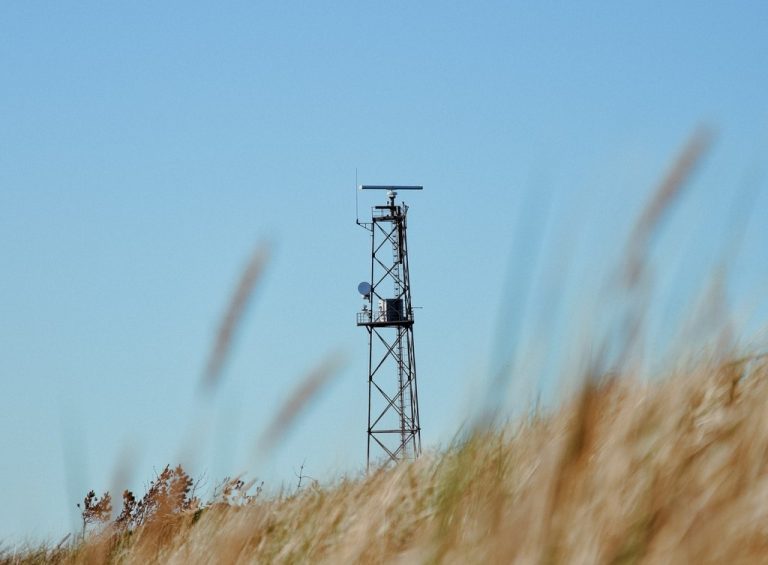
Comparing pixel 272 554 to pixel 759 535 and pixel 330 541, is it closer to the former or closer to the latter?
pixel 330 541

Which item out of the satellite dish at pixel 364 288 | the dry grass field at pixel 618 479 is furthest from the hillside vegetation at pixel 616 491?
the satellite dish at pixel 364 288

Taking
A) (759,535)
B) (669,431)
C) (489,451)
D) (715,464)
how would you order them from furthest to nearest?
(489,451) < (669,431) < (715,464) < (759,535)

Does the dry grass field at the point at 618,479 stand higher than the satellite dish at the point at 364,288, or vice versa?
the satellite dish at the point at 364,288

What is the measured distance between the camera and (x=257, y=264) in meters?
3.05

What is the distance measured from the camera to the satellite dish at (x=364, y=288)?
26.6 meters

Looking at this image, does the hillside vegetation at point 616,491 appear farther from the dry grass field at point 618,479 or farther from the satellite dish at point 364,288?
the satellite dish at point 364,288

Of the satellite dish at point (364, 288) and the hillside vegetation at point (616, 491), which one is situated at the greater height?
the satellite dish at point (364, 288)

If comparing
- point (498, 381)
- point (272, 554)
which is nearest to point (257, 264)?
point (498, 381)

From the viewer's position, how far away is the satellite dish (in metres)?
26.6

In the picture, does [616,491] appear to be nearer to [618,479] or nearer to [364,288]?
[618,479]

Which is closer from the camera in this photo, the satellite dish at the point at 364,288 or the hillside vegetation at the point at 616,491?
the hillside vegetation at the point at 616,491

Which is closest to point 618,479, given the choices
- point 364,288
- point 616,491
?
point 616,491

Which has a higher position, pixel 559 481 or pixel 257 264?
pixel 257 264

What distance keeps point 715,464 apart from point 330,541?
2.27 metres
